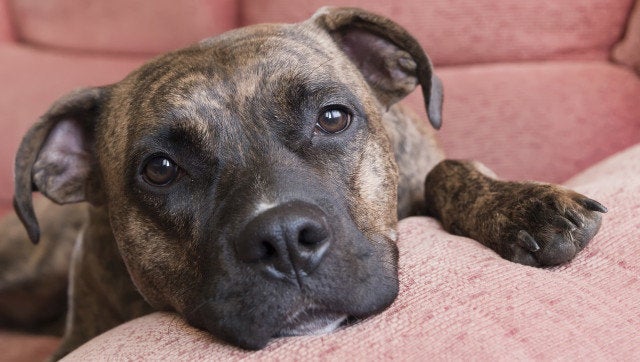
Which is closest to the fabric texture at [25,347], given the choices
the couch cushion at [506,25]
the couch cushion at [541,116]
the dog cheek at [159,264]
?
the dog cheek at [159,264]

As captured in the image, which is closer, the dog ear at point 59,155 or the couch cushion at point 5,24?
the dog ear at point 59,155

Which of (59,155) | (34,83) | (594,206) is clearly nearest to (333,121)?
(594,206)

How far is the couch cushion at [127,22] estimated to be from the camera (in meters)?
3.69

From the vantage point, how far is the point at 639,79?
3.16 m

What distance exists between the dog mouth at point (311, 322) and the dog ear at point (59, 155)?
1144 millimetres

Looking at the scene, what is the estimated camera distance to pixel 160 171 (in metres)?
1.91

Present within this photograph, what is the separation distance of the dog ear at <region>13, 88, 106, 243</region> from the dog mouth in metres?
1.14

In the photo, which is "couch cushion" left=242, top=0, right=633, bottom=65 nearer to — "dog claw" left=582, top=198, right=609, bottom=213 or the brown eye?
the brown eye

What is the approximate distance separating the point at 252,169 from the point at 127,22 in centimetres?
246

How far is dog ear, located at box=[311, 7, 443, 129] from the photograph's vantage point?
2297 mm

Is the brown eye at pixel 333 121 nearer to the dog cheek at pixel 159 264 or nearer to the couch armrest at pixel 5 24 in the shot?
the dog cheek at pixel 159 264

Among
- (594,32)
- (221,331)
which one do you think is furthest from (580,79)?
(221,331)

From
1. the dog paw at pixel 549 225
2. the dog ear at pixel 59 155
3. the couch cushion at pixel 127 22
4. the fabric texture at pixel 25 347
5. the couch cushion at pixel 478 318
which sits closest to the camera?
the couch cushion at pixel 478 318

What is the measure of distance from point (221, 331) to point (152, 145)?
0.66 meters
